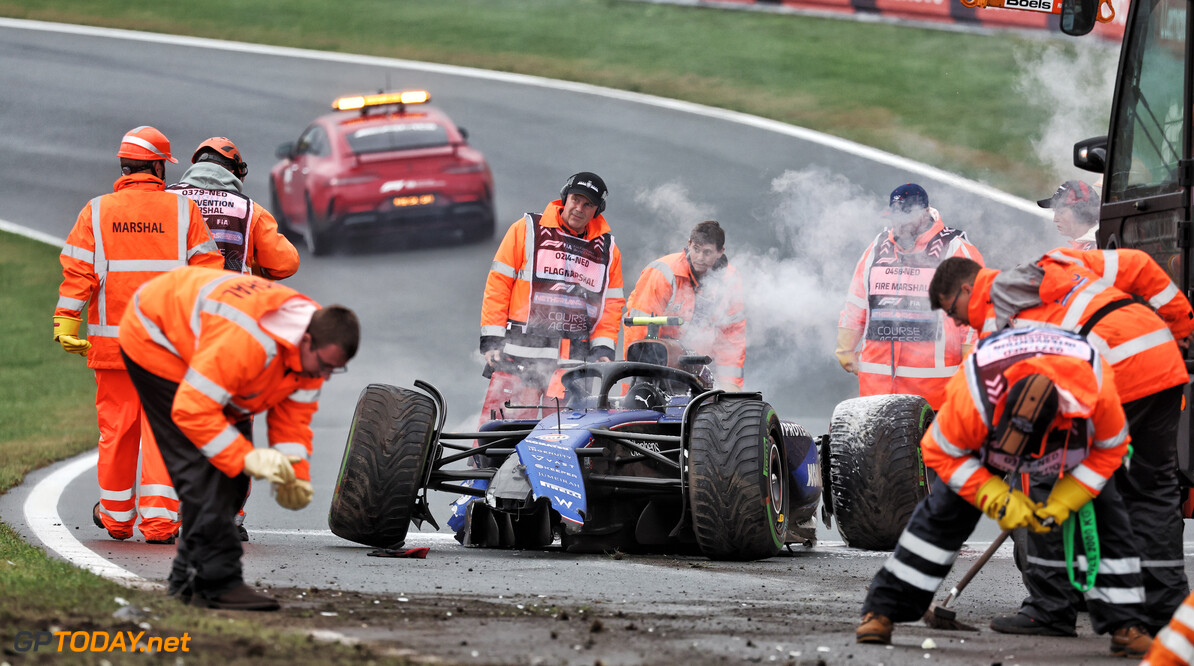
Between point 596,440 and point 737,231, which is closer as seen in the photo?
point 596,440

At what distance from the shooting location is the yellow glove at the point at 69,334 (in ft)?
27.3

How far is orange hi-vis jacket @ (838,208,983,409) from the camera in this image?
10469 mm

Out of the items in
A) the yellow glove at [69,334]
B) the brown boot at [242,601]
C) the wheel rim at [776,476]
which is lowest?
the brown boot at [242,601]

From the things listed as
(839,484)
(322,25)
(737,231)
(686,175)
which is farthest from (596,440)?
(322,25)

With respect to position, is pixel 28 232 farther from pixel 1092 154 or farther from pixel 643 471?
pixel 1092 154

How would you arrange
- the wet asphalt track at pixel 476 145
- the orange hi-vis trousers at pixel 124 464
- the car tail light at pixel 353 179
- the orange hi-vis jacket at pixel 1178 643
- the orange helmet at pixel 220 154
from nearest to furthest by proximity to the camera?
1. the orange hi-vis jacket at pixel 1178 643
2. the orange hi-vis trousers at pixel 124 464
3. the orange helmet at pixel 220 154
4. the car tail light at pixel 353 179
5. the wet asphalt track at pixel 476 145

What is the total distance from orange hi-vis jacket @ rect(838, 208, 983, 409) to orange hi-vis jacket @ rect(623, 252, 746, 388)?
1.05 metres

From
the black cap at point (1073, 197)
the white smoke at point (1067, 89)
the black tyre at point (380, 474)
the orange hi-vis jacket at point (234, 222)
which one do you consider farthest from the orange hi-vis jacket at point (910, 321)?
the white smoke at point (1067, 89)

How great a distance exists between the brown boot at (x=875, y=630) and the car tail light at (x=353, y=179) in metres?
12.6

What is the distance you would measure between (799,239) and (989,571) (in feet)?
22.3

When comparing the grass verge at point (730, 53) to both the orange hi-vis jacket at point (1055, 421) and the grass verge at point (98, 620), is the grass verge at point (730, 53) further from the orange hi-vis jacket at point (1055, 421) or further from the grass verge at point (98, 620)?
the orange hi-vis jacket at point (1055, 421)

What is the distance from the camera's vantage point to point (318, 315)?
5.40 m

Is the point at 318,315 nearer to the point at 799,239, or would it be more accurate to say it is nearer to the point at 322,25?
the point at 799,239

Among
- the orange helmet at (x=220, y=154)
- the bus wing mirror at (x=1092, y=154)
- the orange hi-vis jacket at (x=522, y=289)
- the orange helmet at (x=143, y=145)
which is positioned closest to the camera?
the bus wing mirror at (x=1092, y=154)
